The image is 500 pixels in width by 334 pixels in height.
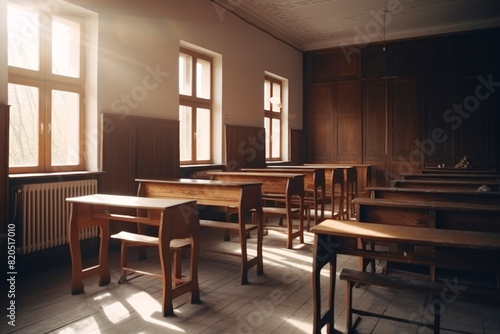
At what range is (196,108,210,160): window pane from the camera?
647 centimetres

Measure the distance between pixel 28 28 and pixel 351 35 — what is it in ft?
22.6

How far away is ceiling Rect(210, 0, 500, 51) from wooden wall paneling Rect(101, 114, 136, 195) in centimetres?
305

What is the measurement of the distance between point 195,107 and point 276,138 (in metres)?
3.04

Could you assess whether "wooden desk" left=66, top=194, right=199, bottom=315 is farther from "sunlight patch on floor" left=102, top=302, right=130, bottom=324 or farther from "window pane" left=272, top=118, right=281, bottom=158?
"window pane" left=272, top=118, right=281, bottom=158

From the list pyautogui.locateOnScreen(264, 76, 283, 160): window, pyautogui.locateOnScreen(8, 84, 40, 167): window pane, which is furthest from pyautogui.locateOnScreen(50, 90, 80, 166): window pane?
pyautogui.locateOnScreen(264, 76, 283, 160): window

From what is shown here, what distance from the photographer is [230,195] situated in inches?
144

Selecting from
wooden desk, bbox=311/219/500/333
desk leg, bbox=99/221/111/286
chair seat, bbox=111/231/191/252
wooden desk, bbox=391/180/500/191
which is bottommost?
desk leg, bbox=99/221/111/286

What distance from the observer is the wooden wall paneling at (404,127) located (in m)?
8.66

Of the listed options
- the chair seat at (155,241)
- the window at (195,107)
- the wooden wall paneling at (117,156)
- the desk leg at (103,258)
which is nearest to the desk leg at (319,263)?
the chair seat at (155,241)

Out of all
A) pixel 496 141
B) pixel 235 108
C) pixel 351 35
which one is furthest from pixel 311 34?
pixel 496 141

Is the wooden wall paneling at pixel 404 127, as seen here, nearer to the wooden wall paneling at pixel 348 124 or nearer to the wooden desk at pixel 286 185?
the wooden wall paneling at pixel 348 124

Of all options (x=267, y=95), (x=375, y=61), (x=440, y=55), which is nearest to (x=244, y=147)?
(x=267, y=95)

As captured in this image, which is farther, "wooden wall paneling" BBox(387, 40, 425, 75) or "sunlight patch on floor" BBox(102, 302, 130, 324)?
"wooden wall paneling" BBox(387, 40, 425, 75)

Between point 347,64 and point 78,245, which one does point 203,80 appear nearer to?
point 78,245
